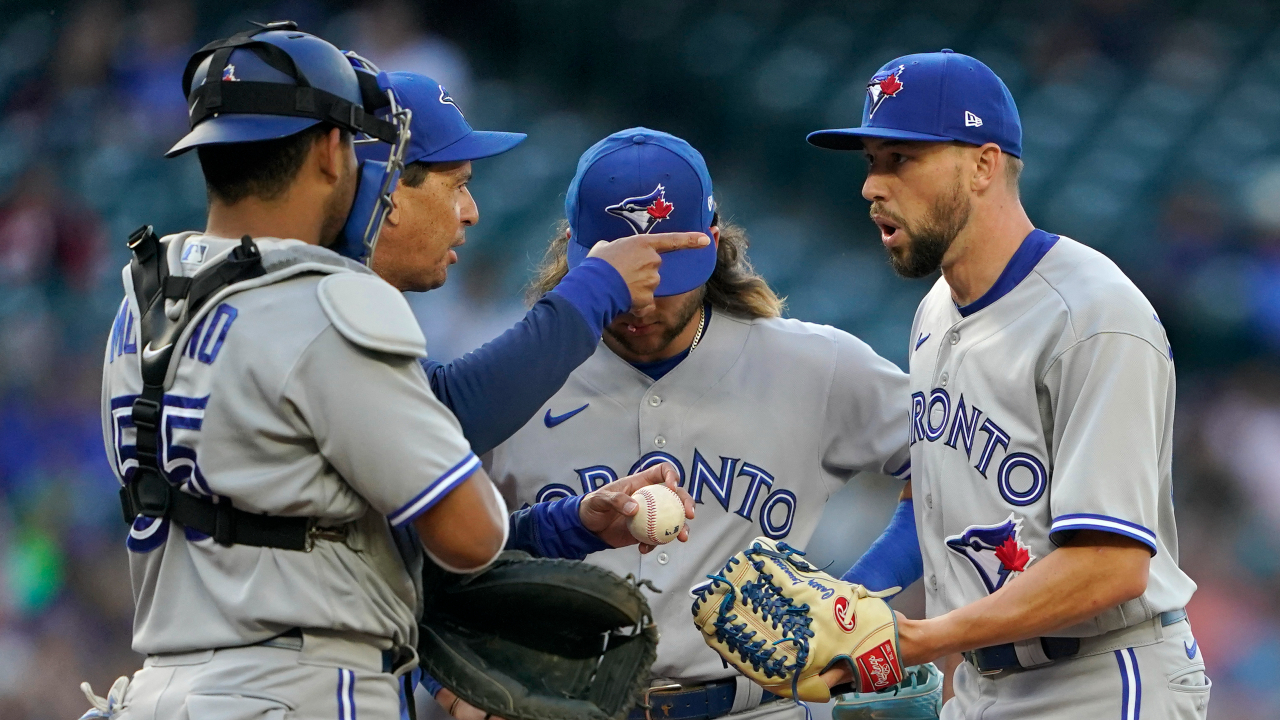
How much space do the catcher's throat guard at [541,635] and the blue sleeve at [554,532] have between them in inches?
16.0

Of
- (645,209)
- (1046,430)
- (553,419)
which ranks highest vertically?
(645,209)

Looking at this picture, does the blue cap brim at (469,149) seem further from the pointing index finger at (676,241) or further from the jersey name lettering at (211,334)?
the jersey name lettering at (211,334)

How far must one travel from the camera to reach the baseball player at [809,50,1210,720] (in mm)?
2123

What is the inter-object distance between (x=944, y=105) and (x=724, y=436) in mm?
848

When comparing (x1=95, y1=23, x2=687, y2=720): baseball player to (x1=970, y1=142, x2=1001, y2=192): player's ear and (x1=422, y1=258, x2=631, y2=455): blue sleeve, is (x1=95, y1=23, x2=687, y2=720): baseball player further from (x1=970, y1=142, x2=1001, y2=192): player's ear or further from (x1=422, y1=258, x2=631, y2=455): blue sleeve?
(x1=970, y1=142, x2=1001, y2=192): player's ear

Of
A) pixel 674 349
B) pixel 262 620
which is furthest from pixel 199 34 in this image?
pixel 262 620

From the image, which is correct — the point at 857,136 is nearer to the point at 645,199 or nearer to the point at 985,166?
the point at 985,166

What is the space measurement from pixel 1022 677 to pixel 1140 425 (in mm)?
546

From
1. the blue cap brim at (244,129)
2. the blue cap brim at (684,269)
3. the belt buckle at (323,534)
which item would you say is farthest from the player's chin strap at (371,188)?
the blue cap brim at (684,269)

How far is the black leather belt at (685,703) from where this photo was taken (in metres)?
2.57

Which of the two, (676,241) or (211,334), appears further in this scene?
(676,241)

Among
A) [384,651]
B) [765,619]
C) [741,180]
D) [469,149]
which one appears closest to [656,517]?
[765,619]

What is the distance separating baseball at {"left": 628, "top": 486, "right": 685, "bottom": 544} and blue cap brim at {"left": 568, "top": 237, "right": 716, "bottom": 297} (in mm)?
504

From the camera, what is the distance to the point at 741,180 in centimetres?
600
